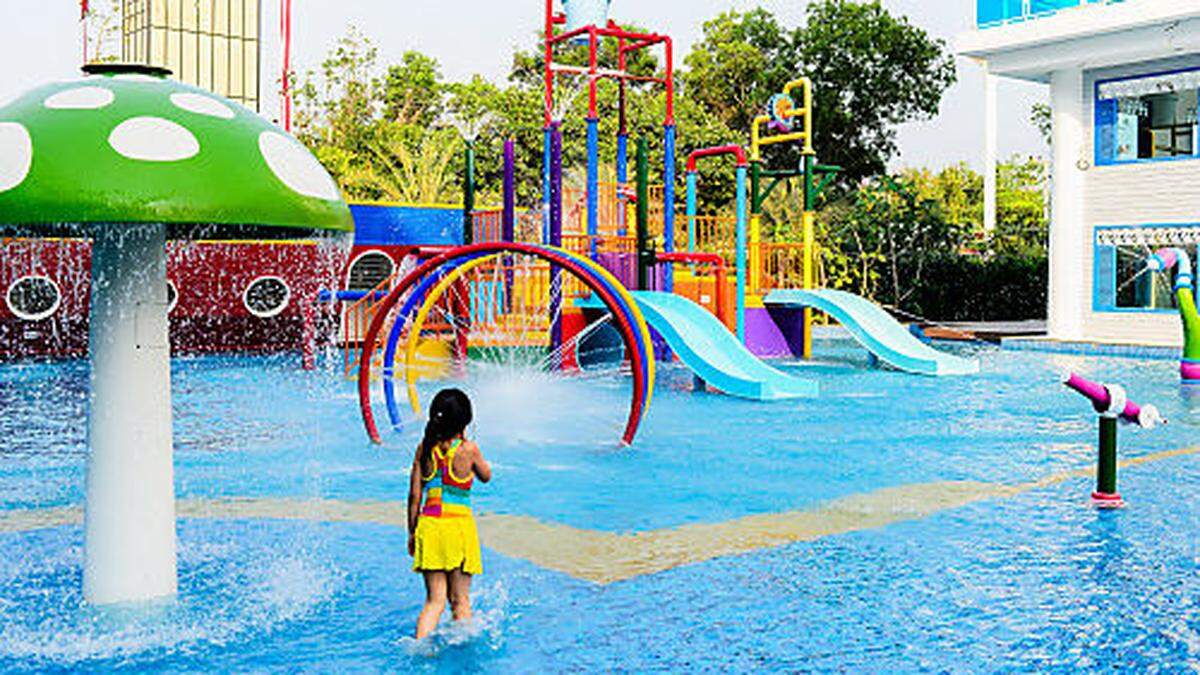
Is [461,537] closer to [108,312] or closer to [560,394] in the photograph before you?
[108,312]

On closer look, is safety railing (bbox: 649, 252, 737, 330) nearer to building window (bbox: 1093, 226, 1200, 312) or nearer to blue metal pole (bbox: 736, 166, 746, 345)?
blue metal pole (bbox: 736, 166, 746, 345)

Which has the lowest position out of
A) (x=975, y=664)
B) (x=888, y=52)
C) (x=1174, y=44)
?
(x=975, y=664)

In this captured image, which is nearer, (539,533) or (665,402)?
(539,533)

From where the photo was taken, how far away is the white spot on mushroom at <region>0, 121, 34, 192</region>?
4.36 m

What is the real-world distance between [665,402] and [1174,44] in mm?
12817

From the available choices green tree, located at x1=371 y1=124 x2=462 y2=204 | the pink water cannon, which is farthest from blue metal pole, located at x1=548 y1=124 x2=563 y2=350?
green tree, located at x1=371 y1=124 x2=462 y2=204

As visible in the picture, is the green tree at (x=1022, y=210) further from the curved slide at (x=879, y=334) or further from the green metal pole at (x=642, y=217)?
the green metal pole at (x=642, y=217)

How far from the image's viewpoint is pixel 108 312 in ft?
16.8

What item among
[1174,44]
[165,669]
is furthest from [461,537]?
[1174,44]

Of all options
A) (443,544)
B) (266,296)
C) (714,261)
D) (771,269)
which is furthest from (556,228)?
(443,544)

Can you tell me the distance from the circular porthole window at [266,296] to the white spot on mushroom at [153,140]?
17.9 m

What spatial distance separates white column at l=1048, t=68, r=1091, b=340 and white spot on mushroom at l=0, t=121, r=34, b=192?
2189cm

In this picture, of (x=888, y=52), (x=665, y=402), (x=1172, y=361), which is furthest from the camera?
(x=888, y=52)

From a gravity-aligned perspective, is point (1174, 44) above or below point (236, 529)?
above
